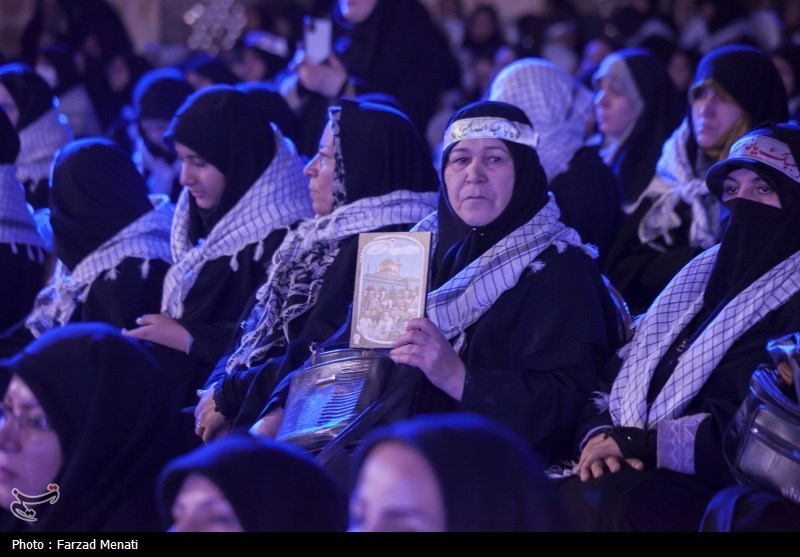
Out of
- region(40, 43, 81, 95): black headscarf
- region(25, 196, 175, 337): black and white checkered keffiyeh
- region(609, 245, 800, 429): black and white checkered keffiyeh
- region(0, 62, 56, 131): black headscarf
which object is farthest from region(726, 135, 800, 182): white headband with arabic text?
region(40, 43, 81, 95): black headscarf

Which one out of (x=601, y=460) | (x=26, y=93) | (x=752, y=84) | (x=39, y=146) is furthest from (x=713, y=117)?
(x=26, y=93)

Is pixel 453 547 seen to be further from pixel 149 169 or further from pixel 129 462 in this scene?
pixel 149 169

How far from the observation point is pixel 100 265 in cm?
499

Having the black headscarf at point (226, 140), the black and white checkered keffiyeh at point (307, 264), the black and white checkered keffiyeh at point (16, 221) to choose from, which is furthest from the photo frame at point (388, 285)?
the black and white checkered keffiyeh at point (16, 221)

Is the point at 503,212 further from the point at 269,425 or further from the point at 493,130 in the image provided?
the point at 269,425

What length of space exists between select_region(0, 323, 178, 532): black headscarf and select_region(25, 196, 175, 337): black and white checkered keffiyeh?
200 cm

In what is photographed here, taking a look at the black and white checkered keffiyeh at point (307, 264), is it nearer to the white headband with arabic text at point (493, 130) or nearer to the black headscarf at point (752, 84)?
the white headband with arabic text at point (493, 130)

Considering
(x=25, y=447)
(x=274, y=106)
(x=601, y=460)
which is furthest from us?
(x=274, y=106)

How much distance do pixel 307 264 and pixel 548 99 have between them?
201 centimetres

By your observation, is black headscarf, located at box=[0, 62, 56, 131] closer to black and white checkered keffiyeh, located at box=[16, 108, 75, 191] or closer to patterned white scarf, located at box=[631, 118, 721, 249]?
black and white checkered keffiyeh, located at box=[16, 108, 75, 191]

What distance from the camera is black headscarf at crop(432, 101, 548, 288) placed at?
3744 mm

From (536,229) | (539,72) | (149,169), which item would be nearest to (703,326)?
(536,229)

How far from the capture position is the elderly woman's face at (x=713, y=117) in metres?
4.95

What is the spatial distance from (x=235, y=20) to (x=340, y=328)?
813 cm
